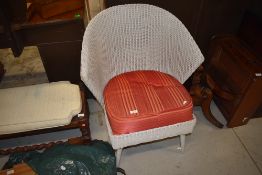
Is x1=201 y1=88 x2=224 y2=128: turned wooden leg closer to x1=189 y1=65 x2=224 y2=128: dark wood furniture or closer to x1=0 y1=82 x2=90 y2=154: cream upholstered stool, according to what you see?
x1=189 y1=65 x2=224 y2=128: dark wood furniture

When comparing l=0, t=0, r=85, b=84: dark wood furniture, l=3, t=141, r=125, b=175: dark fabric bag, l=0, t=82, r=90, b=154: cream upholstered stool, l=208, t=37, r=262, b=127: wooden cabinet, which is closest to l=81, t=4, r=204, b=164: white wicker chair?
l=3, t=141, r=125, b=175: dark fabric bag

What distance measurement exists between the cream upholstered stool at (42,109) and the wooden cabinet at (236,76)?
1260 mm

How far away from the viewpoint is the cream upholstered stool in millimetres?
1595

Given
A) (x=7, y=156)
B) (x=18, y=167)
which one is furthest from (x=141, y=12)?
(x=7, y=156)

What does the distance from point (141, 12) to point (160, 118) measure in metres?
0.75

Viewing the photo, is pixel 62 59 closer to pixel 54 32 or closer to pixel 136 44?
pixel 54 32

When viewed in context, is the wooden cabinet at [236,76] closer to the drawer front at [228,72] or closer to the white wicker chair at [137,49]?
the drawer front at [228,72]

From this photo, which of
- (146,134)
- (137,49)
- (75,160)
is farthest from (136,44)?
(75,160)

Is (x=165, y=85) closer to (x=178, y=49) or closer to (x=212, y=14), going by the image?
(x=178, y=49)

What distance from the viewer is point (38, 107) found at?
1695mm

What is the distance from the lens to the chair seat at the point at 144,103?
1467 mm

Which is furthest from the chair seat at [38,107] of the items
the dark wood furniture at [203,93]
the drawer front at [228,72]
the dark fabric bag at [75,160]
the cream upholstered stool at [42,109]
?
the drawer front at [228,72]

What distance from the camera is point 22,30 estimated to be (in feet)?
5.83

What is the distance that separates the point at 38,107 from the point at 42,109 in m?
0.04
